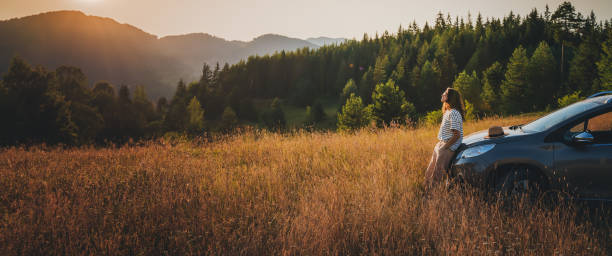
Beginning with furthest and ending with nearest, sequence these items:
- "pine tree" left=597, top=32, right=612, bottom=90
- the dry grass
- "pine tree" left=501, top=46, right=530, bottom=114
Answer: "pine tree" left=501, top=46, right=530, bottom=114 < "pine tree" left=597, top=32, right=612, bottom=90 < the dry grass

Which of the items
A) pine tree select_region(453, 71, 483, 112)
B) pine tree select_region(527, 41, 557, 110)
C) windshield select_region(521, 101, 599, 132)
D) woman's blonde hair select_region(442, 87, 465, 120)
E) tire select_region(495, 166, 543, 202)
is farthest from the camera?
pine tree select_region(527, 41, 557, 110)

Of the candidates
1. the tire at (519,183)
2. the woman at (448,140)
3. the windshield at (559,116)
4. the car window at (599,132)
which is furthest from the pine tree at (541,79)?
the tire at (519,183)

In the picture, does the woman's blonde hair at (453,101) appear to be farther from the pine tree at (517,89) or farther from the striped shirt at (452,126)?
the pine tree at (517,89)

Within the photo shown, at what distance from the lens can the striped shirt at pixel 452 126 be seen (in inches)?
185

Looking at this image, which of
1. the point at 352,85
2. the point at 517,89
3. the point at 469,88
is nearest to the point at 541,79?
the point at 517,89

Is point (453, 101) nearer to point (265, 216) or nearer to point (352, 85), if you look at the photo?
point (265, 216)

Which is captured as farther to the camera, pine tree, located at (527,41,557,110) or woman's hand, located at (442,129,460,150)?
pine tree, located at (527,41,557,110)

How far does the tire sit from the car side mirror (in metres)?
0.62

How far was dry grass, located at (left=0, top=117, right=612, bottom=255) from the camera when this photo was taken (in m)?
3.01

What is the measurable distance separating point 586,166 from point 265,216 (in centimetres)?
413

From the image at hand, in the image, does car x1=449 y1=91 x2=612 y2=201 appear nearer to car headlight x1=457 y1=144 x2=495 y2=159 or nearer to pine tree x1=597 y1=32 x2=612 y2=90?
car headlight x1=457 y1=144 x2=495 y2=159

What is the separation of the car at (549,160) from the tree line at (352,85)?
5.18 metres

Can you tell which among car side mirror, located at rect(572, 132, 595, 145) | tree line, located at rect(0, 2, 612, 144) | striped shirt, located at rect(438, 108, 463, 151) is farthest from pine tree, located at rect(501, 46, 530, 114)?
car side mirror, located at rect(572, 132, 595, 145)

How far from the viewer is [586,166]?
382cm
